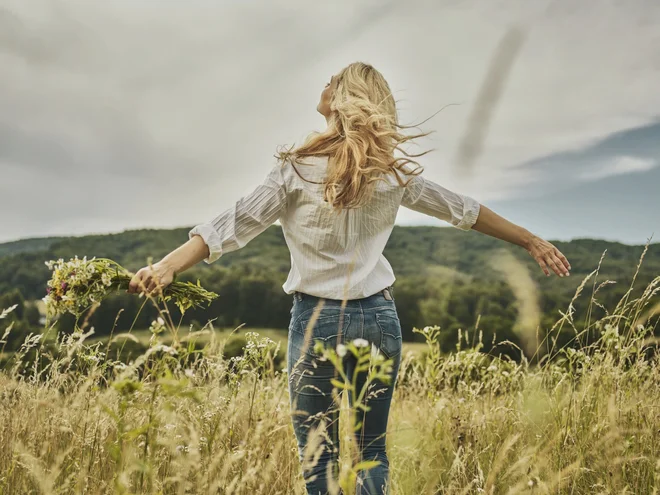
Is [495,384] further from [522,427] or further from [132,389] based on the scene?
[132,389]

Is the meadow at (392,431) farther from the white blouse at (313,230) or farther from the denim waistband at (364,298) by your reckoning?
the white blouse at (313,230)

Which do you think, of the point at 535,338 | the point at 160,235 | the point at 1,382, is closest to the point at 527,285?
the point at 535,338

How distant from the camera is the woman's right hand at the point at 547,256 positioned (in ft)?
9.22

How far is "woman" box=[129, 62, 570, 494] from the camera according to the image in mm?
2197

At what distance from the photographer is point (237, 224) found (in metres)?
2.31

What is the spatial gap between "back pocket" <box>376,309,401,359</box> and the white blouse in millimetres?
115

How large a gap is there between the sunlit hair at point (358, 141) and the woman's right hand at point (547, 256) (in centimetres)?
85

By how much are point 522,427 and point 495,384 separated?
43 cm

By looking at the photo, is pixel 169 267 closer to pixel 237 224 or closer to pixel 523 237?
pixel 237 224

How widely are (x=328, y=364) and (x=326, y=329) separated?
0.15 meters

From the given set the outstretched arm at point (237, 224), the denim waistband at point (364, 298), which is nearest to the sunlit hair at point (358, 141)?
the outstretched arm at point (237, 224)

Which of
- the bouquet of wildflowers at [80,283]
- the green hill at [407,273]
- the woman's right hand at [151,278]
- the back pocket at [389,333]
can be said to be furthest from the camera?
the green hill at [407,273]

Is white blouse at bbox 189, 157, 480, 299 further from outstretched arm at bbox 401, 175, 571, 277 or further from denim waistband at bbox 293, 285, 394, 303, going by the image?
outstretched arm at bbox 401, 175, 571, 277

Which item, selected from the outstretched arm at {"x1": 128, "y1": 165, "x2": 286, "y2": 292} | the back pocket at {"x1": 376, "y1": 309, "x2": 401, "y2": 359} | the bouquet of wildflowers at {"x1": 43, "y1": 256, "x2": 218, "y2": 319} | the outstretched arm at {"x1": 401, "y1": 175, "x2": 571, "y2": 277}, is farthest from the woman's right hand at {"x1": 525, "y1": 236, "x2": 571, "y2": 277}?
the bouquet of wildflowers at {"x1": 43, "y1": 256, "x2": 218, "y2": 319}
